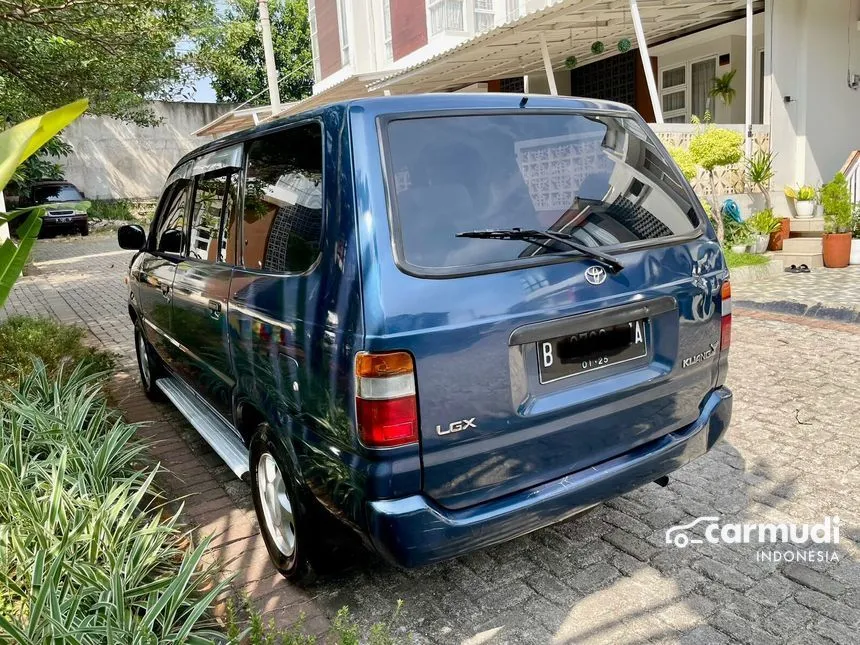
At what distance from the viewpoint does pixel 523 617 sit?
262 cm

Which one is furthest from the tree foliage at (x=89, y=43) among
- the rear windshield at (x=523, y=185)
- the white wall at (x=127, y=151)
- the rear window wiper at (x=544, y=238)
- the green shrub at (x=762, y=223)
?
the white wall at (x=127, y=151)

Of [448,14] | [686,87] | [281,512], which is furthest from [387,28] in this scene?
[281,512]

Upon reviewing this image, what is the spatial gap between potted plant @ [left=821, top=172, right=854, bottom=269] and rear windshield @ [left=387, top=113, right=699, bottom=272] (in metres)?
7.15

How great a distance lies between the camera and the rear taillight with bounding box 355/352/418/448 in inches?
84.7

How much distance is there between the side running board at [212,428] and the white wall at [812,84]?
394 inches

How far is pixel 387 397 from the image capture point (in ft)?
7.07

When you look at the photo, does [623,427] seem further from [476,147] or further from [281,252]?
[281,252]

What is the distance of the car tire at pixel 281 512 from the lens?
8.87 ft

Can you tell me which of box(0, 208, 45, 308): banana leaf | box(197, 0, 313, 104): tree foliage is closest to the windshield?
box(197, 0, 313, 104): tree foliage

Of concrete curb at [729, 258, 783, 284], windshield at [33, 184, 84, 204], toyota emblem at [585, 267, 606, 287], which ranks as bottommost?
→ concrete curb at [729, 258, 783, 284]

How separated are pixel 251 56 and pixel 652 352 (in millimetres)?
37282

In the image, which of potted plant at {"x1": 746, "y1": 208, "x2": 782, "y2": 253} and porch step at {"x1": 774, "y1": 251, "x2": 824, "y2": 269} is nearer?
porch step at {"x1": 774, "y1": 251, "x2": 824, "y2": 269}

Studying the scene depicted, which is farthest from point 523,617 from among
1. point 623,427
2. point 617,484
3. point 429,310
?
point 429,310

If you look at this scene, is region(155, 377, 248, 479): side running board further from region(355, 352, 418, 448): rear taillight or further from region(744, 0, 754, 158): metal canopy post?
region(744, 0, 754, 158): metal canopy post
